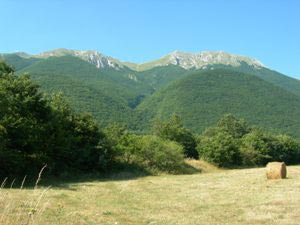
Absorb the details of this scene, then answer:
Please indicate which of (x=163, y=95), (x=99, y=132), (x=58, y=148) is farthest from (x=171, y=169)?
(x=163, y=95)

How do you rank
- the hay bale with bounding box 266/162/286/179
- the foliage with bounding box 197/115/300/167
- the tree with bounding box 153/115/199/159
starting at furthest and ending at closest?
the tree with bounding box 153/115/199/159 → the foliage with bounding box 197/115/300/167 → the hay bale with bounding box 266/162/286/179

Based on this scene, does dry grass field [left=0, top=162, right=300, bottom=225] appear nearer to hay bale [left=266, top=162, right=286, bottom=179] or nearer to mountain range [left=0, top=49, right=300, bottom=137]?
hay bale [left=266, top=162, right=286, bottom=179]

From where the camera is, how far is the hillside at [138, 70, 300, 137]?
13712 centimetres

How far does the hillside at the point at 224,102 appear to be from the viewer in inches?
5399

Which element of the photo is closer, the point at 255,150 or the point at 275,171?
the point at 275,171

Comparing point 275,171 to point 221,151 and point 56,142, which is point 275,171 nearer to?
point 56,142

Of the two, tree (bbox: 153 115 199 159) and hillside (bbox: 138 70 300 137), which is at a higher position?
hillside (bbox: 138 70 300 137)

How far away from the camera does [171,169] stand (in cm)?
4012

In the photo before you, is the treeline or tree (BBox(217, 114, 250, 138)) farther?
tree (BBox(217, 114, 250, 138))

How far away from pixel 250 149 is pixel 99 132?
3232 cm

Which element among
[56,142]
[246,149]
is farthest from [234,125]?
[56,142]

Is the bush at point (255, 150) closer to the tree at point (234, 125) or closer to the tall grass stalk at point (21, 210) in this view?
the tree at point (234, 125)

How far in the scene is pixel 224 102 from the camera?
507 ft

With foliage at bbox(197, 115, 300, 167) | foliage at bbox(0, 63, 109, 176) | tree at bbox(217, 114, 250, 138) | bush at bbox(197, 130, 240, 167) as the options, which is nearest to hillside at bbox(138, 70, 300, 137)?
tree at bbox(217, 114, 250, 138)
